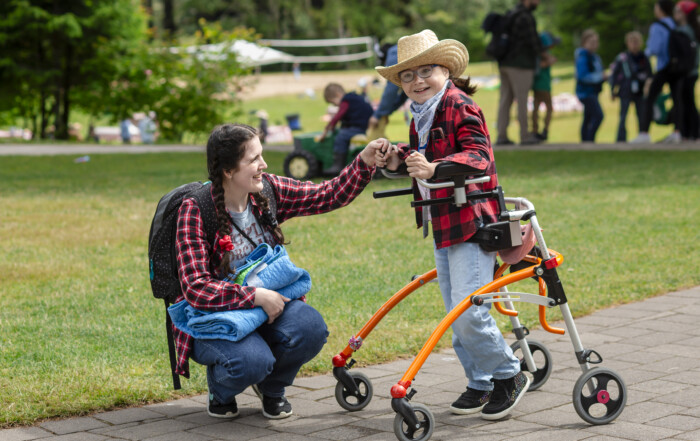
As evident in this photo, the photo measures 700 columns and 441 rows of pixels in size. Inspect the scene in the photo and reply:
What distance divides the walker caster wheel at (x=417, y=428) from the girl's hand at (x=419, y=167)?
0.91 m

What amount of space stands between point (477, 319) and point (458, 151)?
71 cm

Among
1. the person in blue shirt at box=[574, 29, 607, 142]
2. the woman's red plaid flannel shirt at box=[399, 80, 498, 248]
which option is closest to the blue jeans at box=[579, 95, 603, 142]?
the person in blue shirt at box=[574, 29, 607, 142]

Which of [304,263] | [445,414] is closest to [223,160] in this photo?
[445,414]

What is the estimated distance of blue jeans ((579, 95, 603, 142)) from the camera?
1623 cm

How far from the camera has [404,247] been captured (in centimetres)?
844

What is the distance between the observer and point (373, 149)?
425 cm

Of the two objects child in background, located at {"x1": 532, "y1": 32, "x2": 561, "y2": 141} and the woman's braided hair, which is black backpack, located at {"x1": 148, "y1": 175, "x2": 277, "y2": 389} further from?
child in background, located at {"x1": 532, "y1": 32, "x2": 561, "y2": 141}

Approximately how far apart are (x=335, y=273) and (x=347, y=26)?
5991cm

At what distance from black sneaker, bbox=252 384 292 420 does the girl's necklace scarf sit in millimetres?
1285

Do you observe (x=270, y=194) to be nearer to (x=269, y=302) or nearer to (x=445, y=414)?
(x=269, y=302)

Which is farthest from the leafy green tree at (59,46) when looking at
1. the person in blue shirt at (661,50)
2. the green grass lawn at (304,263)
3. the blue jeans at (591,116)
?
the person in blue shirt at (661,50)

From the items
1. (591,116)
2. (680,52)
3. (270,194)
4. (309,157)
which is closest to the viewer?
(270,194)

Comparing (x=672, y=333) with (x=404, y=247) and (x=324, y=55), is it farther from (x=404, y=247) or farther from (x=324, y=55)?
(x=324, y=55)

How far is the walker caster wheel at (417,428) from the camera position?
382 cm
